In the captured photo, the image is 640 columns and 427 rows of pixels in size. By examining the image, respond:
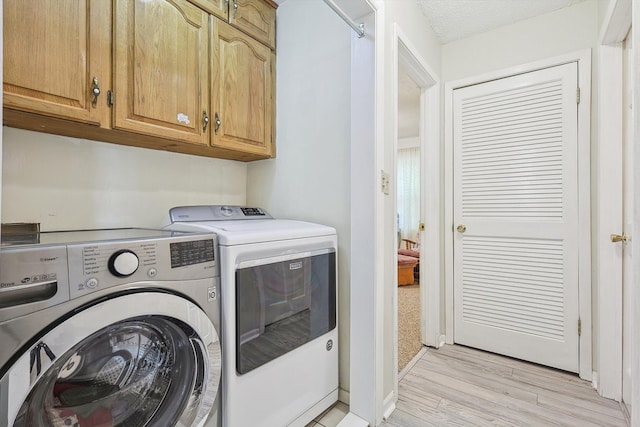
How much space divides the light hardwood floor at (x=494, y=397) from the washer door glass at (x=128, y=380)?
3.34ft

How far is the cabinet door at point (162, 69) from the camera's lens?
128 cm

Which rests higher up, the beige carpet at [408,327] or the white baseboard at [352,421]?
the white baseboard at [352,421]

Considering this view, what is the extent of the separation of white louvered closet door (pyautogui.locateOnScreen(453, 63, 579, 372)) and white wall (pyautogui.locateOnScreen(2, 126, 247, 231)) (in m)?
1.91

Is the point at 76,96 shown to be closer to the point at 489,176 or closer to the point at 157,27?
the point at 157,27

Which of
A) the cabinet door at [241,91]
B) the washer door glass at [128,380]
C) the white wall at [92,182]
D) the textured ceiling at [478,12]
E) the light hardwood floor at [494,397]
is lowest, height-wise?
the light hardwood floor at [494,397]

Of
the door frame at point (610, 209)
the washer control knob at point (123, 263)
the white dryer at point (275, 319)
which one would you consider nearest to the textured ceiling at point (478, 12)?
the door frame at point (610, 209)

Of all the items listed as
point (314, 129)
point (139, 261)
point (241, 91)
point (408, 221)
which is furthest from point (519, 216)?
point (408, 221)

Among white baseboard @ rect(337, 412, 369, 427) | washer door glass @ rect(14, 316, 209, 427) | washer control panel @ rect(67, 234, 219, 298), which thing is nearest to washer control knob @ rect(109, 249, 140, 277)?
washer control panel @ rect(67, 234, 219, 298)

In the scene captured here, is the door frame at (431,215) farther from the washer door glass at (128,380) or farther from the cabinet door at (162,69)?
the washer door glass at (128,380)

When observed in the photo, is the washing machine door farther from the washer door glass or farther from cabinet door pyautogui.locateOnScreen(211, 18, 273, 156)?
cabinet door pyautogui.locateOnScreen(211, 18, 273, 156)

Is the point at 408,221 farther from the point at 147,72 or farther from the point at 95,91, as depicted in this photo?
the point at 95,91

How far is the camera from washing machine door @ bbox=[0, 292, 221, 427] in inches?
29.9

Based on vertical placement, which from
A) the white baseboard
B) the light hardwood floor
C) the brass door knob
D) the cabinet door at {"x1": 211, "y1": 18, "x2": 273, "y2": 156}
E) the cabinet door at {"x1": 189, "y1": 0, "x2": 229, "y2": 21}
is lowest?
the light hardwood floor

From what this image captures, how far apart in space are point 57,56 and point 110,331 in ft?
3.25
